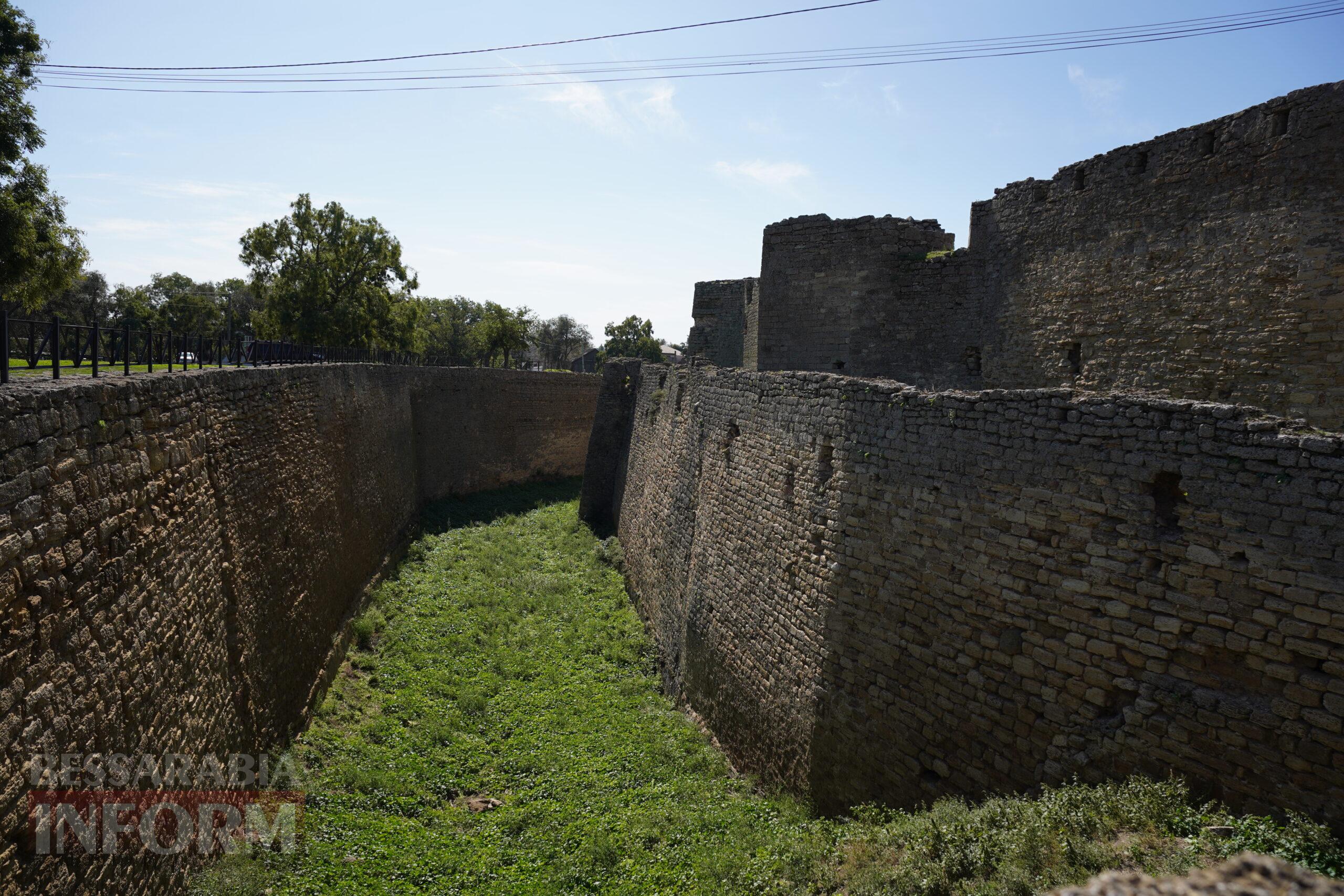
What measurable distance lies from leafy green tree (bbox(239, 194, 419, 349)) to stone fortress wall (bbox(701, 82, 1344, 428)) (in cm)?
2615

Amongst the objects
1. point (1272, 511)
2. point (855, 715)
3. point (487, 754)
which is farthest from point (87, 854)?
point (1272, 511)

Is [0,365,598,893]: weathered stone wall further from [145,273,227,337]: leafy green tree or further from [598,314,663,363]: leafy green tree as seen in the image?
[598,314,663,363]: leafy green tree

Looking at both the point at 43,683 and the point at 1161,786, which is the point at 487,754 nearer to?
the point at 43,683

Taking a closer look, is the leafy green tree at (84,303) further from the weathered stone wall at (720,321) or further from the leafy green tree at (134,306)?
the weathered stone wall at (720,321)

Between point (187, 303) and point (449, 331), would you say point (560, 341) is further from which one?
point (187, 303)

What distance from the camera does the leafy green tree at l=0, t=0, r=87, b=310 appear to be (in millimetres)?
14016

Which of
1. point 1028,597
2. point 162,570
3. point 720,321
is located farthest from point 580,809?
point 720,321

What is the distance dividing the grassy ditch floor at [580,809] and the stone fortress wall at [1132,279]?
5.26 metres

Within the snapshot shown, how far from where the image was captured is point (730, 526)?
1034 centimetres


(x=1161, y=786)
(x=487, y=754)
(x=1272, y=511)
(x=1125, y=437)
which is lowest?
(x=487, y=754)

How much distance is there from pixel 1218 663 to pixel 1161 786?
0.82 m

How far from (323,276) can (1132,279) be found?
107 feet

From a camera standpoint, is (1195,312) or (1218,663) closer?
(1218,663)

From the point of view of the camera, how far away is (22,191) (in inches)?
579
